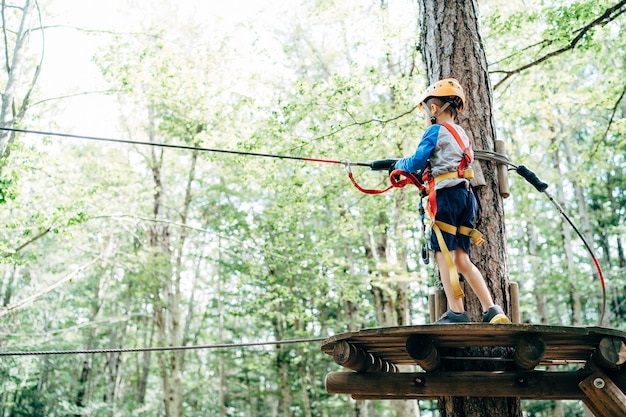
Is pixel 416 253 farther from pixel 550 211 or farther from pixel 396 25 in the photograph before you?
pixel 396 25

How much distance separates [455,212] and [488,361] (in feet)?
2.69

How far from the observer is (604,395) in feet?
8.52

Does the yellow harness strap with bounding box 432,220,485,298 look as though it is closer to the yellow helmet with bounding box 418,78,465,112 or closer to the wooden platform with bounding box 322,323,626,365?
the wooden platform with bounding box 322,323,626,365

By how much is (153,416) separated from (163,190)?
30.2 ft

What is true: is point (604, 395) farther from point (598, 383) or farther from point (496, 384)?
point (496, 384)

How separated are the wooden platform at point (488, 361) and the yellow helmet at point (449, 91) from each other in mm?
1420

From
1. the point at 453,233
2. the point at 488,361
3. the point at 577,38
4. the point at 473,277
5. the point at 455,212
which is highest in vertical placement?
the point at 577,38

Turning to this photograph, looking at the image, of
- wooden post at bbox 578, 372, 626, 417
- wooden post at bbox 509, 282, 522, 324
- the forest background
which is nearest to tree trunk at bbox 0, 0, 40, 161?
the forest background

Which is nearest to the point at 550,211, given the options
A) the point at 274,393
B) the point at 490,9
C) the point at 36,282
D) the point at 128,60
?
the point at 490,9

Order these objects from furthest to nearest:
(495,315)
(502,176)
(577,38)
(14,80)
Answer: (14,80) → (577,38) → (502,176) → (495,315)

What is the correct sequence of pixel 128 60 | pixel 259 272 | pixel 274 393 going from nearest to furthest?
pixel 128 60
pixel 259 272
pixel 274 393

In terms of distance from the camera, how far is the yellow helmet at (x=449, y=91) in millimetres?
3168

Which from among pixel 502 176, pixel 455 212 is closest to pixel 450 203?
pixel 455 212

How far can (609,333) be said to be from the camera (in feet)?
8.05
